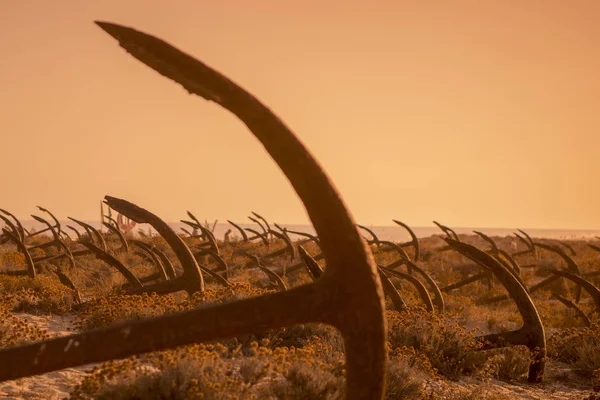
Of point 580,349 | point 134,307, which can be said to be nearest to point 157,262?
point 134,307

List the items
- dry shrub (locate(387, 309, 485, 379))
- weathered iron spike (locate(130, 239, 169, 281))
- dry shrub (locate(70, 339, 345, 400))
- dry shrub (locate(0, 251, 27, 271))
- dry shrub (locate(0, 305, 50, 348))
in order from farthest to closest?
dry shrub (locate(0, 251, 27, 271)), weathered iron spike (locate(130, 239, 169, 281)), dry shrub (locate(387, 309, 485, 379)), dry shrub (locate(0, 305, 50, 348)), dry shrub (locate(70, 339, 345, 400))

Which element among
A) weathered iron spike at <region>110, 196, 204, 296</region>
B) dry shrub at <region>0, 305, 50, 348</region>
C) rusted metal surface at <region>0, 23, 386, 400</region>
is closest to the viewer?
rusted metal surface at <region>0, 23, 386, 400</region>

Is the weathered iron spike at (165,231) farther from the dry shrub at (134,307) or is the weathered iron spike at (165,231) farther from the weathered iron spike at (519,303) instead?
the weathered iron spike at (519,303)

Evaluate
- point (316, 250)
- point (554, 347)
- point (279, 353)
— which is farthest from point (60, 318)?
point (316, 250)

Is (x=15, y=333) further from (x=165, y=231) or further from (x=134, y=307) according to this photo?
(x=165, y=231)

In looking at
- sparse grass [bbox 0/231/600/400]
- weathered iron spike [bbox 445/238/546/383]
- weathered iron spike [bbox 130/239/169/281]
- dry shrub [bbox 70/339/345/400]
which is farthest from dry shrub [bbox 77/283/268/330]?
weathered iron spike [bbox 445/238/546/383]

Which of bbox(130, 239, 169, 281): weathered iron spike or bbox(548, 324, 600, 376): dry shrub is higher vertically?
bbox(130, 239, 169, 281): weathered iron spike

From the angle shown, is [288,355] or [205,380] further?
[288,355]

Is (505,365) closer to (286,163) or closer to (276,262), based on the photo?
(286,163)

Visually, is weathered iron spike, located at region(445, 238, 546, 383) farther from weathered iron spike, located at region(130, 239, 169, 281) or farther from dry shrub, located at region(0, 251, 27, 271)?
dry shrub, located at region(0, 251, 27, 271)

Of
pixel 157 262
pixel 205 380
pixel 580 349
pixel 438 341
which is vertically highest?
pixel 157 262

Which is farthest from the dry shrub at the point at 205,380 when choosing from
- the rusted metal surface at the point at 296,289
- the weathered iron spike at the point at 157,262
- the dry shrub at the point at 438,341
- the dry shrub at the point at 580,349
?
the dry shrub at the point at 580,349

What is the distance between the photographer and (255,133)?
186 centimetres

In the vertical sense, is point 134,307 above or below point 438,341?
above
